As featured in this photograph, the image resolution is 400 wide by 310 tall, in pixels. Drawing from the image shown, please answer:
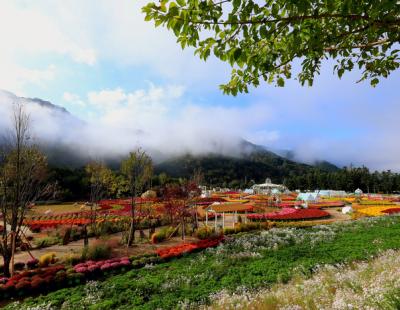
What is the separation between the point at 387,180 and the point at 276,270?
10895 centimetres

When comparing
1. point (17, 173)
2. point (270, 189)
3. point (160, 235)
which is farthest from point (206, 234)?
point (270, 189)

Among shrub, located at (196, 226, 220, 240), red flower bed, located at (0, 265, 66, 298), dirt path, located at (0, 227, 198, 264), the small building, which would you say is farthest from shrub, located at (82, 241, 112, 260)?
the small building

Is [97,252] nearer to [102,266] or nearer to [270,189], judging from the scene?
[102,266]

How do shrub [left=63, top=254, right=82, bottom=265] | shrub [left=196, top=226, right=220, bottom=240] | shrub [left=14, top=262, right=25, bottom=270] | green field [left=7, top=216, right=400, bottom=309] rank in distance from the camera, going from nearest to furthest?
1. green field [left=7, top=216, right=400, bottom=309]
2. shrub [left=14, top=262, right=25, bottom=270]
3. shrub [left=63, top=254, right=82, bottom=265]
4. shrub [left=196, top=226, right=220, bottom=240]

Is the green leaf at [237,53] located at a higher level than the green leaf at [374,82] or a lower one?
lower

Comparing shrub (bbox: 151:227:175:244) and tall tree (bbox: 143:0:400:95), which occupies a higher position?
tall tree (bbox: 143:0:400:95)

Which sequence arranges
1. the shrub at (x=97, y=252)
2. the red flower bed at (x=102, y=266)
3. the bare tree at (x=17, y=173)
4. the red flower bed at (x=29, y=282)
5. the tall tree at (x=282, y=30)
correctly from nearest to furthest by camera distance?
1. the tall tree at (x=282, y=30)
2. the red flower bed at (x=29, y=282)
3. the red flower bed at (x=102, y=266)
4. the bare tree at (x=17, y=173)
5. the shrub at (x=97, y=252)

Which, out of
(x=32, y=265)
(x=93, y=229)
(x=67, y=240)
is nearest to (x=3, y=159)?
(x=32, y=265)

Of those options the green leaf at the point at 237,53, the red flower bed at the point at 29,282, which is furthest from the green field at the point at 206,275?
the green leaf at the point at 237,53

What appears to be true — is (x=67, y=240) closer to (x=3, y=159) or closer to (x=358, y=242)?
(x=3, y=159)

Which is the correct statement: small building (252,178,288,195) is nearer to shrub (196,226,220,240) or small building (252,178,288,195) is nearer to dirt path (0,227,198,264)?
shrub (196,226,220,240)

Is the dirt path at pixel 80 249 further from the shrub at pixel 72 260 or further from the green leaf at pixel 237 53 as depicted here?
the green leaf at pixel 237 53

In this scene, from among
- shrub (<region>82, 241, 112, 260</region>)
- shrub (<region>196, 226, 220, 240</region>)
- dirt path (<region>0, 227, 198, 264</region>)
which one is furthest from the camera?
shrub (<region>196, 226, 220, 240</region>)

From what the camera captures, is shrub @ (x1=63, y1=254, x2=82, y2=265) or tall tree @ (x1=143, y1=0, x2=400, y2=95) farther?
shrub @ (x1=63, y1=254, x2=82, y2=265)
